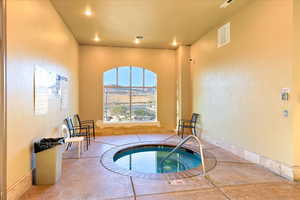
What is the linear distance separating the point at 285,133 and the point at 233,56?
84.5 inches

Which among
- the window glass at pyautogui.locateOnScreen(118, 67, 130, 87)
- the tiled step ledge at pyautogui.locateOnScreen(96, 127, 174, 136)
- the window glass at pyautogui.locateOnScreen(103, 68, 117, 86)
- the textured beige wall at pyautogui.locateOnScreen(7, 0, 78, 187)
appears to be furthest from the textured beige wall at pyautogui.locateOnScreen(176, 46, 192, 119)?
the textured beige wall at pyautogui.locateOnScreen(7, 0, 78, 187)

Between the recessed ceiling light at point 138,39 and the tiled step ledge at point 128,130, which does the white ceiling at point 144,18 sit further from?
the tiled step ledge at point 128,130

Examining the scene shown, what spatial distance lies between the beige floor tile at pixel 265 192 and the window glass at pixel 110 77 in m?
5.73

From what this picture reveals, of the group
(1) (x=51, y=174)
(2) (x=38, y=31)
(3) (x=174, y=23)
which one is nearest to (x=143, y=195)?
(1) (x=51, y=174)

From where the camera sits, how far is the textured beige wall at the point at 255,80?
119 inches

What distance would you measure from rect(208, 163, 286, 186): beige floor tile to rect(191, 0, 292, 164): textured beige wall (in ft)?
1.17

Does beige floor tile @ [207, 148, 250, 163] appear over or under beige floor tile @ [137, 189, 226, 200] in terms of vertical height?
over

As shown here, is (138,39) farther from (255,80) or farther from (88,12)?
(255,80)

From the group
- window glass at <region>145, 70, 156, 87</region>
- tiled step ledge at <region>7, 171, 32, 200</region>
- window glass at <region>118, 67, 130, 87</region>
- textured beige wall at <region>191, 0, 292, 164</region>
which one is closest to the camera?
tiled step ledge at <region>7, 171, 32, 200</region>

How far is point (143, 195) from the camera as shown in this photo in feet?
8.09

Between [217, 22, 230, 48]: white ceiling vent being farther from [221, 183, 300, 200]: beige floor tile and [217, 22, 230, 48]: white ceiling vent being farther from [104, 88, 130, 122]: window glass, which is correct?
[104, 88, 130, 122]: window glass

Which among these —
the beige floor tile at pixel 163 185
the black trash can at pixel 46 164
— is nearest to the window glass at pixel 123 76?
the black trash can at pixel 46 164

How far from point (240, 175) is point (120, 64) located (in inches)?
223

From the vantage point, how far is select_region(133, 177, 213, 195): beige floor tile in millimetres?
2598
